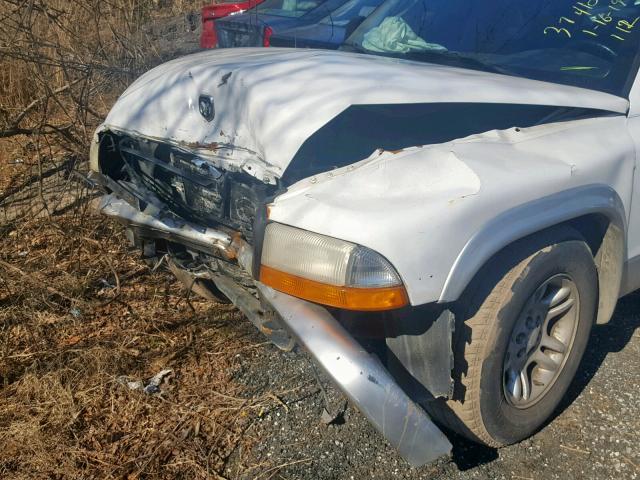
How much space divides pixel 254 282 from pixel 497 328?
0.93 meters

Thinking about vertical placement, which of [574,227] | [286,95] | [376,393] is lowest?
[376,393]

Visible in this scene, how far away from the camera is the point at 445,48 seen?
355 cm

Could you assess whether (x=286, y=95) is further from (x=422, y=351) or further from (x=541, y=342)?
(x=541, y=342)

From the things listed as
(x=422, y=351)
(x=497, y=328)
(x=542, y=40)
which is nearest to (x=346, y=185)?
(x=422, y=351)

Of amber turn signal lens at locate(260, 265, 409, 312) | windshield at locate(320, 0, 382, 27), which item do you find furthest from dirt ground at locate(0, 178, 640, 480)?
windshield at locate(320, 0, 382, 27)

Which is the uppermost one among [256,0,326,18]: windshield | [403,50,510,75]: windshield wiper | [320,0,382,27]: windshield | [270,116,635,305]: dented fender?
[403,50,510,75]: windshield wiper

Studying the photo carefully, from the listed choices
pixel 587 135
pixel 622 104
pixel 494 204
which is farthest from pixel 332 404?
pixel 622 104

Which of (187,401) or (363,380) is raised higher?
(363,380)

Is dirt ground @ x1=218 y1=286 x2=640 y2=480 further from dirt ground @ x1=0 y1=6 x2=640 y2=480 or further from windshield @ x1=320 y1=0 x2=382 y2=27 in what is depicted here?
windshield @ x1=320 y1=0 x2=382 y2=27

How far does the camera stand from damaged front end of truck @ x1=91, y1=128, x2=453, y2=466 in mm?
2246

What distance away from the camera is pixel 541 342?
294 cm

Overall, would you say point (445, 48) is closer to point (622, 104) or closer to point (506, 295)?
point (622, 104)

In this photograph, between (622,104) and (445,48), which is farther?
(445,48)

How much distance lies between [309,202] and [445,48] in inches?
64.8
